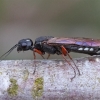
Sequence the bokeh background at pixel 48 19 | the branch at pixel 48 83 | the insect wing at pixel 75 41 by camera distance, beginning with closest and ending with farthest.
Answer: the branch at pixel 48 83 → the insect wing at pixel 75 41 → the bokeh background at pixel 48 19

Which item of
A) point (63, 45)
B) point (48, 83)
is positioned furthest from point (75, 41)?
point (48, 83)

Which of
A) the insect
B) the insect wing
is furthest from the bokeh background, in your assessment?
the insect wing

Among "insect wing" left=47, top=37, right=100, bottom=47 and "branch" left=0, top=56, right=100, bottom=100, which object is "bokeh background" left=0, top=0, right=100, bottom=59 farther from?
"branch" left=0, top=56, right=100, bottom=100

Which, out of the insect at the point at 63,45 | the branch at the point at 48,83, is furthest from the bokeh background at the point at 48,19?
the branch at the point at 48,83

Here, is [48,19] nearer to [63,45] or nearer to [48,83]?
[63,45]

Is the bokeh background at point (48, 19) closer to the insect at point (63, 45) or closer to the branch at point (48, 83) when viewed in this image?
the insect at point (63, 45)

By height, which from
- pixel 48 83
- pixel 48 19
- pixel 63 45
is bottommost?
pixel 48 83
